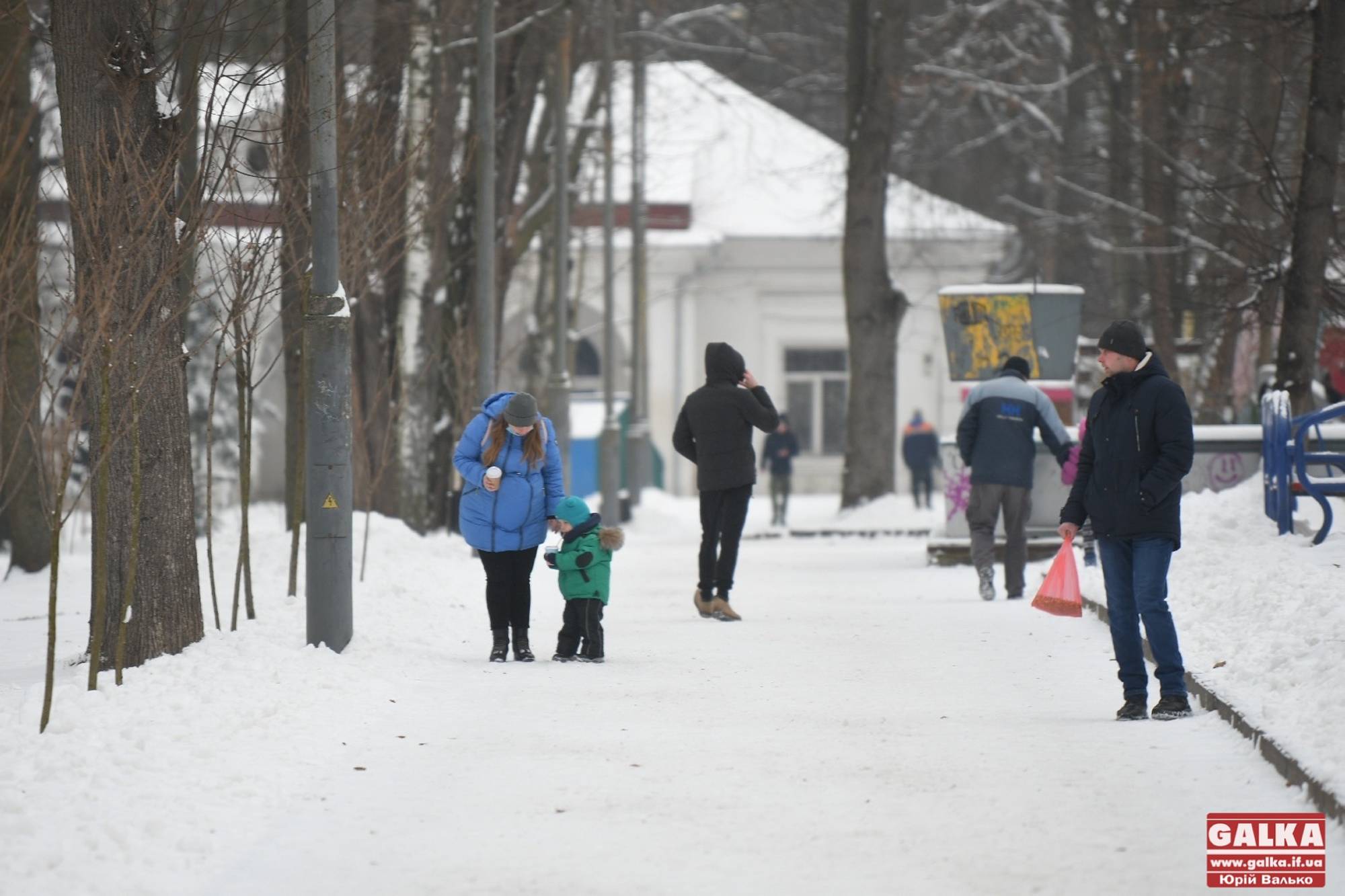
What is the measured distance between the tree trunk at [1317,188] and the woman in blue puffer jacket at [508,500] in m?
8.23

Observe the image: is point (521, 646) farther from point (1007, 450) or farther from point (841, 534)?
point (841, 534)

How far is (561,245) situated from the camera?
22.8 m

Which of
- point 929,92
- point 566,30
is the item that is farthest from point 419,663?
point 929,92

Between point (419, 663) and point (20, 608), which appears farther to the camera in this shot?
point (20, 608)

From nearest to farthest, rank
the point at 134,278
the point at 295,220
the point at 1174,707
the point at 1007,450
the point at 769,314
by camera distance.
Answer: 1. the point at 1174,707
2. the point at 134,278
3. the point at 295,220
4. the point at 1007,450
5. the point at 769,314

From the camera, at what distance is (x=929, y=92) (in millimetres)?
33344

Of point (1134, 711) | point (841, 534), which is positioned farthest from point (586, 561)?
point (841, 534)

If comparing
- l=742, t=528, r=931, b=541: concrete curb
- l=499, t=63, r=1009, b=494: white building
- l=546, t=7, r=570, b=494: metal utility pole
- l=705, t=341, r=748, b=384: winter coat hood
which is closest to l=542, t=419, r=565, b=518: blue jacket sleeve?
l=705, t=341, r=748, b=384: winter coat hood

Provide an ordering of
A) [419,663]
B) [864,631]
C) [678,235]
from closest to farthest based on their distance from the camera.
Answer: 1. [419,663]
2. [864,631]
3. [678,235]

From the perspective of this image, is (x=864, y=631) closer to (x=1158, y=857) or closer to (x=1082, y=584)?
(x=1082, y=584)

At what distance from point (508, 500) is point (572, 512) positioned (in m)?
0.36

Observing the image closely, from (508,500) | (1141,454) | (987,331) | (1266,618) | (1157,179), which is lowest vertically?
(1266,618)

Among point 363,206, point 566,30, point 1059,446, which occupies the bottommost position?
point 1059,446

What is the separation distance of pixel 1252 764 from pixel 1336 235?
36.2 feet
